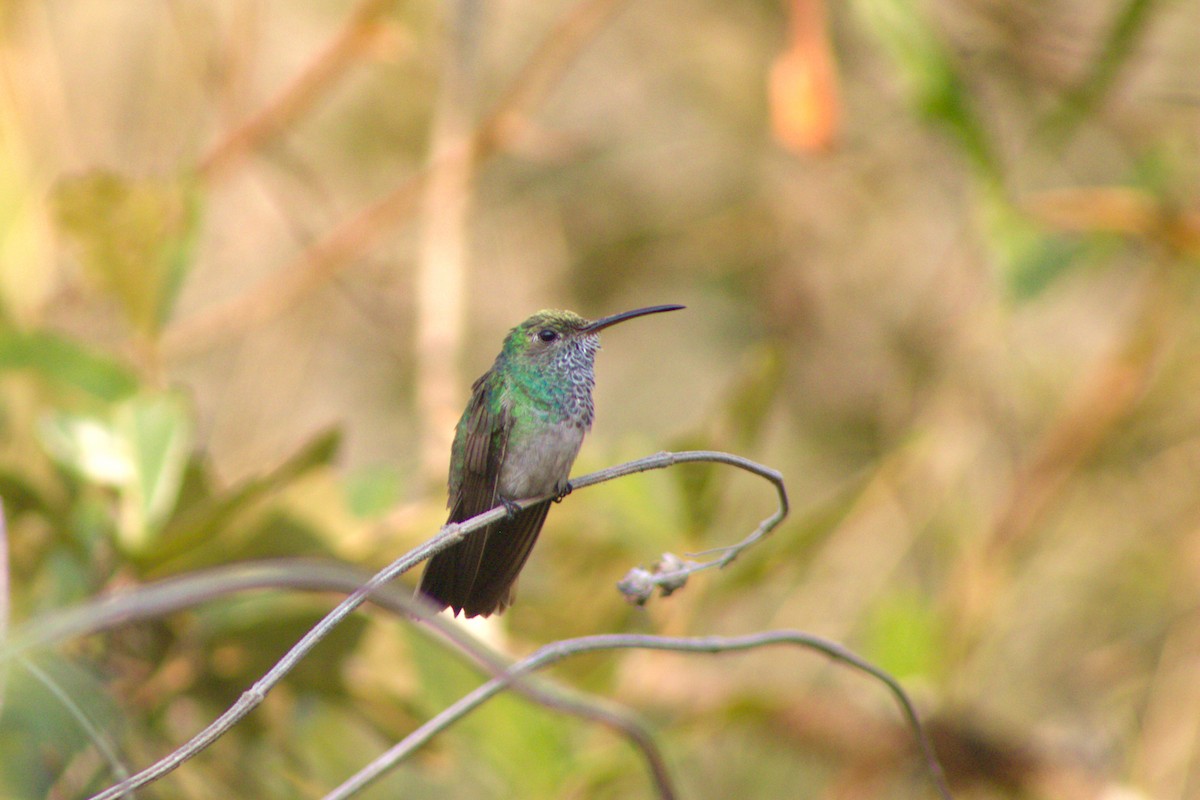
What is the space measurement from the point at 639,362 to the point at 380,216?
1.58m

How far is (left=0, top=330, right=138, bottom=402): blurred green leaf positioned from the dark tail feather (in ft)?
2.65

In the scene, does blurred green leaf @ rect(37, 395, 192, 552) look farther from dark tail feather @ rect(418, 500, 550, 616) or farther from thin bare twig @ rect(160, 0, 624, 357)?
thin bare twig @ rect(160, 0, 624, 357)

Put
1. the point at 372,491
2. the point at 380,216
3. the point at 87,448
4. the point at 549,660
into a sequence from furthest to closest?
the point at 380,216
the point at 372,491
the point at 87,448
the point at 549,660

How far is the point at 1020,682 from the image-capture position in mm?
3562

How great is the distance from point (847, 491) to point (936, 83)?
2.69 ft

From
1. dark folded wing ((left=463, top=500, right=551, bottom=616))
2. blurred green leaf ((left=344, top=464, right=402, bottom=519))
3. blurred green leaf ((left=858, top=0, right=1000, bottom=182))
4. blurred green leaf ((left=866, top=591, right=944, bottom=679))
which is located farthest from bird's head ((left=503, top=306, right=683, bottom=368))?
blurred green leaf ((left=866, top=591, right=944, bottom=679))

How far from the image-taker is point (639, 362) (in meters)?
4.16

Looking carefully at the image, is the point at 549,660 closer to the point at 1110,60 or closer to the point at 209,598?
the point at 209,598

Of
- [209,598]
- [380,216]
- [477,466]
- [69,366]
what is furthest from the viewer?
[380,216]

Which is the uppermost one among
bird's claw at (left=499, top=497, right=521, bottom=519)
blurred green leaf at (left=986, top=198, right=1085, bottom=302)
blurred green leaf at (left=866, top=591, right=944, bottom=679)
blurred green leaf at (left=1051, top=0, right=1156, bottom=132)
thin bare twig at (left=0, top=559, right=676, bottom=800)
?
blurred green leaf at (left=1051, top=0, right=1156, bottom=132)

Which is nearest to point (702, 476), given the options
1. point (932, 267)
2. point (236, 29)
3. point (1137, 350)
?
point (1137, 350)

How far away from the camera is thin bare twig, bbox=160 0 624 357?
2.70 metres

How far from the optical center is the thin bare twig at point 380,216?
2701 millimetres

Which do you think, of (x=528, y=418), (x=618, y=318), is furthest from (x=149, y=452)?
(x=618, y=318)
